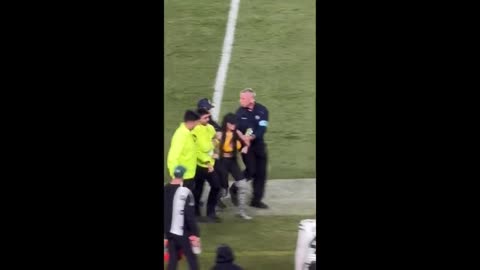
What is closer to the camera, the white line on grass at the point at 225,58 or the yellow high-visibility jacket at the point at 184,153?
the yellow high-visibility jacket at the point at 184,153

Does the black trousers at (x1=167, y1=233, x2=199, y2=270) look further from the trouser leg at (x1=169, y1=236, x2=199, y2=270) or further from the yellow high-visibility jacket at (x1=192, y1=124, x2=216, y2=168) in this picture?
the yellow high-visibility jacket at (x1=192, y1=124, x2=216, y2=168)

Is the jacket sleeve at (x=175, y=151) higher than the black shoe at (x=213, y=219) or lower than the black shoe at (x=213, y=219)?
higher

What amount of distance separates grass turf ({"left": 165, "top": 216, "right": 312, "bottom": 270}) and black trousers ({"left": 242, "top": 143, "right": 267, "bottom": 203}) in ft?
1.44

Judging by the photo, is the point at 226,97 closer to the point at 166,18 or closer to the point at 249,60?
the point at 249,60

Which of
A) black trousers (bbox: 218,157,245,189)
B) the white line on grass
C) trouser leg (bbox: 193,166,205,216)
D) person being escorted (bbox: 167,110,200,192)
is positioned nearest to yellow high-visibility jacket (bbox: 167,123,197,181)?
person being escorted (bbox: 167,110,200,192)

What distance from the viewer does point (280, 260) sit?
37.1ft

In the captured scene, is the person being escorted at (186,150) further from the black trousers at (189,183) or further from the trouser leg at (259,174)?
the trouser leg at (259,174)

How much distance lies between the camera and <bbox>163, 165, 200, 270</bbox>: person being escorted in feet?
33.1

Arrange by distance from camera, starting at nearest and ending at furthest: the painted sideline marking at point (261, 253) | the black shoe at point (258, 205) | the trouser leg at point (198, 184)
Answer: the painted sideline marking at point (261, 253) < the trouser leg at point (198, 184) < the black shoe at point (258, 205)

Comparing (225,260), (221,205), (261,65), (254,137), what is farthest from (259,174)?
(261,65)

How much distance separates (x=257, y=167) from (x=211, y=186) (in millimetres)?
927

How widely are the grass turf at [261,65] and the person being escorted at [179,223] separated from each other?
334cm

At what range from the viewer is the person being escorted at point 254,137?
1230 centimetres

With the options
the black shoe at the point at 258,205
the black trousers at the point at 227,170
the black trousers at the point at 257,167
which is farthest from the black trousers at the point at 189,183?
the black shoe at the point at 258,205
